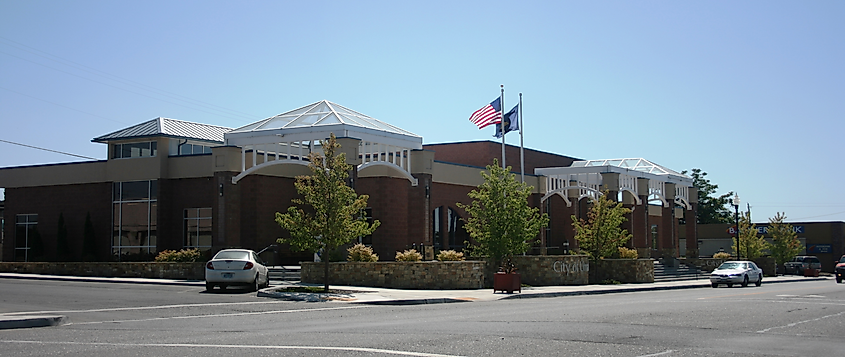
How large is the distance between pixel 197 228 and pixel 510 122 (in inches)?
667

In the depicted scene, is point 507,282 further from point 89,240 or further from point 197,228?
point 89,240

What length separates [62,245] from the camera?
4166 centimetres

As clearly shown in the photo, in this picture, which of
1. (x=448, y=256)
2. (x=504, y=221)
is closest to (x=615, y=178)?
(x=504, y=221)

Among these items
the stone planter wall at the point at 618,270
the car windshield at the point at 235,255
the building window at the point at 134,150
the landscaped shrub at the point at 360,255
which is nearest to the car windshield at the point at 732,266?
the stone planter wall at the point at 618,270

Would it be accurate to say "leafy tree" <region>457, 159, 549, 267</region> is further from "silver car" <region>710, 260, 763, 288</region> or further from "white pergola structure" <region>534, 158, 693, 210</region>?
"white pergola structure" <region>534, 158, 693, 210</region>

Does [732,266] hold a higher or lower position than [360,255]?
lower

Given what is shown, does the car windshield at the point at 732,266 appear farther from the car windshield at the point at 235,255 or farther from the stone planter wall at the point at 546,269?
the car windshield at the point at 235,255

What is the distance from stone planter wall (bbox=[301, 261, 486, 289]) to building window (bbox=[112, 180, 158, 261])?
14.6 meters

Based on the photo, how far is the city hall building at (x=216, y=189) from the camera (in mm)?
34500

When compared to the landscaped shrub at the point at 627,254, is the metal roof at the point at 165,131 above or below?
above

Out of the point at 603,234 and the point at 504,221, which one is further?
the point at 603,234

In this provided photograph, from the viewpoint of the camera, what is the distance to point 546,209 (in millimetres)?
52062

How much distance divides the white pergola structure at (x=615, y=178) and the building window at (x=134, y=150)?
23.8 metres

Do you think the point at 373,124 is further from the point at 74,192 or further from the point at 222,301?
the point at 74,192
